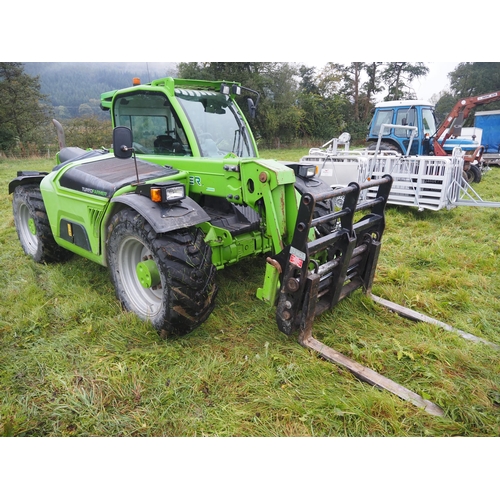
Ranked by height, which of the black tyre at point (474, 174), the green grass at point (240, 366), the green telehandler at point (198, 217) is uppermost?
the green telehandler at point (198, 217)

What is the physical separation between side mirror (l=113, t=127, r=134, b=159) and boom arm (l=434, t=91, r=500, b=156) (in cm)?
948

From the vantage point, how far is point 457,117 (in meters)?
9.84

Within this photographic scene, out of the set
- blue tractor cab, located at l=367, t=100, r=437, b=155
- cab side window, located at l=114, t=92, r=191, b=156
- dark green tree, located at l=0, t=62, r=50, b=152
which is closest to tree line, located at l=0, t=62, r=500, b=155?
dark green tree, located at l=0, t=62, r=50, b=152

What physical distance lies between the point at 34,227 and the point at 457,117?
10.5 meters

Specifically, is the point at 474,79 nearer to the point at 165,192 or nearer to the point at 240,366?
the point at 165,192

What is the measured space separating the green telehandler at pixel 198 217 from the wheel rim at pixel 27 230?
20.9 inches

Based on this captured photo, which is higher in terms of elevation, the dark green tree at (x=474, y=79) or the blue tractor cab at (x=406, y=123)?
the dark green tree at (x=474, y=79)

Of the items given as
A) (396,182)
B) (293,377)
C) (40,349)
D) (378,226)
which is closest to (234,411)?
(293,377)

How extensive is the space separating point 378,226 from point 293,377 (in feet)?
5.68

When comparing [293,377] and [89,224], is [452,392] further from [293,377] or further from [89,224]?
[89,224]

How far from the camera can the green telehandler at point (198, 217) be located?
2715 millimetres

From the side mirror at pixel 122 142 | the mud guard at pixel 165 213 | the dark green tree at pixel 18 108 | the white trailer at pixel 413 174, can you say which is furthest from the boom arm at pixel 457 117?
the dark green tree at pixel 18 108

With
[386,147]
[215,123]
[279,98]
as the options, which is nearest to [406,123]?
[386,147]

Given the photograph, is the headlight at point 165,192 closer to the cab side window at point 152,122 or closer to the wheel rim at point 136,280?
the wheel rim at point 136,280
